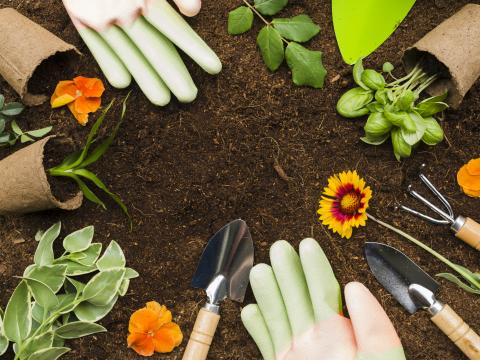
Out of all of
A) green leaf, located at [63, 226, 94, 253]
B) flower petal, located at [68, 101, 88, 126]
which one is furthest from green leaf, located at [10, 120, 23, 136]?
green leaf, located at [63, 226, 94, 253]

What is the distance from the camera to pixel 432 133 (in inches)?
43.4

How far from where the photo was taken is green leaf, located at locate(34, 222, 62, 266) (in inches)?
44.6

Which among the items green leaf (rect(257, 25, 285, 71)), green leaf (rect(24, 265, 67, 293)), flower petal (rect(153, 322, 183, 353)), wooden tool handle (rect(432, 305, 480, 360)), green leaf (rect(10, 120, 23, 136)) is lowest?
wooden tool handle (rect(432, 305, 480, 360))

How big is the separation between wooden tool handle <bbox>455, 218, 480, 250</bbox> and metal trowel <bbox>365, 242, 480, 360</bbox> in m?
0.10

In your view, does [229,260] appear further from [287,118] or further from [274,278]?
[287,118]

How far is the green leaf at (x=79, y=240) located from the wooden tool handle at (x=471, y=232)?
690 millimetres

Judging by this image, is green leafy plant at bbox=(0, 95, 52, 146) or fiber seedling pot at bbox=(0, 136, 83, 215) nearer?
fiber seedling pot at bbox=(0, 136, 83, 215)

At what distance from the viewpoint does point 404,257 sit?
3.65ft

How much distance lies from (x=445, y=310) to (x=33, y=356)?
2.40ft

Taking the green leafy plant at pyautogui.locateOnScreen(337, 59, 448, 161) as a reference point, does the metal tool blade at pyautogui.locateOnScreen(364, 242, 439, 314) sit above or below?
below

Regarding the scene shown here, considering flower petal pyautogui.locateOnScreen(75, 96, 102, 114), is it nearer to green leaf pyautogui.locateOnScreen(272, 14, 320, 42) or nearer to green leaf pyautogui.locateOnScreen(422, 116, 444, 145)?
green leaf pyautogui.locateOnScreen(272, 14, 320, 42)

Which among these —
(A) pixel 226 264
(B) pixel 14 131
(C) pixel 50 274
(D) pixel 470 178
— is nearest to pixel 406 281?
(D) pixel 470 178

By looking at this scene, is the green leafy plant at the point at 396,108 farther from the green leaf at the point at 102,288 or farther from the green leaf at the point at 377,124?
the green leaf at the point at 102,288

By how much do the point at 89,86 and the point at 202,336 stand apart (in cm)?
52
